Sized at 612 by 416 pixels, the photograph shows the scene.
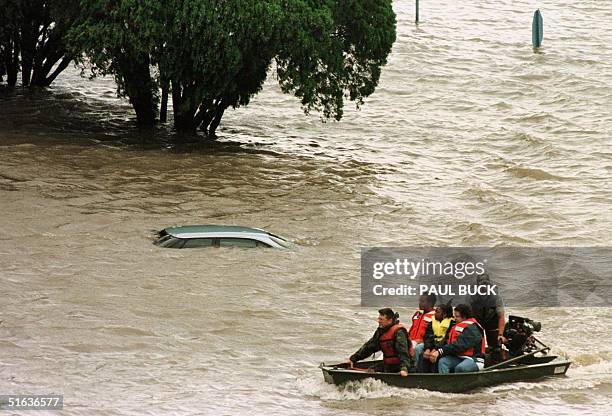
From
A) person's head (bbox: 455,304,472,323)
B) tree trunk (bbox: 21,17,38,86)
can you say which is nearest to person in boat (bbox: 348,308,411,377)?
person's head (bbox: 455,304,472,323)

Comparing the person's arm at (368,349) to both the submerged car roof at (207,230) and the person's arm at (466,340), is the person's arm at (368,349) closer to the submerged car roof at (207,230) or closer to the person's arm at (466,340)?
the person's arm at (466,340)

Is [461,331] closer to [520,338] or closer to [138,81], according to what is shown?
[520,338]

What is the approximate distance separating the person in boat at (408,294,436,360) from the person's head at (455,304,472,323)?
691 millimetres

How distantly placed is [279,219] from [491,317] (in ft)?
36.3

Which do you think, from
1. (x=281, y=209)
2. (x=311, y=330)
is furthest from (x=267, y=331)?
(x=281, y=209)

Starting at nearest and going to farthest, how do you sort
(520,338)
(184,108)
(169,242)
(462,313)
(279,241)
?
(462,313)
(520,338)
(169,242)
(279,241)
(184,108)

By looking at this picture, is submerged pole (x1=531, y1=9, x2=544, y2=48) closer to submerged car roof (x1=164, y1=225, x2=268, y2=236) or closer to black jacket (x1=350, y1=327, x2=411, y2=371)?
submerged car roof (x1=164, y1=225, x2=268, y2=236)

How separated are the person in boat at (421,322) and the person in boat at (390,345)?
51 cm

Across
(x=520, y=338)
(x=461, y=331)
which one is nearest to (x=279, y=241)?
(x=520, y=338)

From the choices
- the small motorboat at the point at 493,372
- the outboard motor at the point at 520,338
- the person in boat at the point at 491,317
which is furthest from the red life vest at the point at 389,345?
the outboard motor at the point at 520,338

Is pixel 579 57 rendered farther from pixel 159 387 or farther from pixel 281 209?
pixel 159 387

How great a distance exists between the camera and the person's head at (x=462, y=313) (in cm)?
1855

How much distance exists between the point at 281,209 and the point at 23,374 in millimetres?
12860

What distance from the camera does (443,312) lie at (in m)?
19.1
